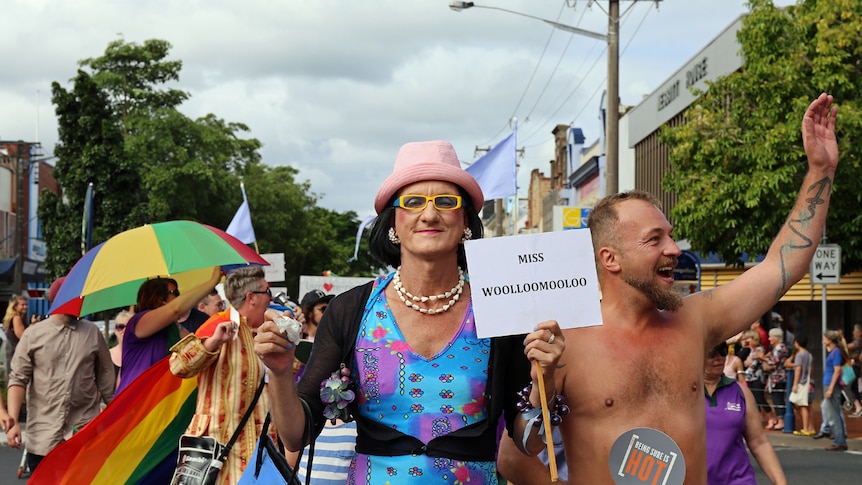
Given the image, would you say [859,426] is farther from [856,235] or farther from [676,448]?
[676,448]

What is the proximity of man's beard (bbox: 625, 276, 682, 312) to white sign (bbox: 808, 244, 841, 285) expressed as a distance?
1575 centimetres

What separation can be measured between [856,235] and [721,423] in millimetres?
18967

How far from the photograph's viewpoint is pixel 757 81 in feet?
78.1

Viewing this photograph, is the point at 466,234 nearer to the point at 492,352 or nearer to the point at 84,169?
the point at 492,352

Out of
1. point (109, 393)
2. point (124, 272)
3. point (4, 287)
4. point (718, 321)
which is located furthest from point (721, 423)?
point (4, 287)

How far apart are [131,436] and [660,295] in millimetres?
3672

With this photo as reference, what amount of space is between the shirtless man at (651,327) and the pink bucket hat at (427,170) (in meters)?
0.51

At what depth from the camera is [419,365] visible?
359 centimetres

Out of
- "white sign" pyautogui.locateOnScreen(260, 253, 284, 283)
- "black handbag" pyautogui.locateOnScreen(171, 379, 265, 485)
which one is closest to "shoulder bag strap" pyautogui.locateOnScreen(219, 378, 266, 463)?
"black handbag" pyautogui.locateOnScreen(171, 379, 265, 485)

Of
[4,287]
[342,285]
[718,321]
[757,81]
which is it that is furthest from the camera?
[4,287]

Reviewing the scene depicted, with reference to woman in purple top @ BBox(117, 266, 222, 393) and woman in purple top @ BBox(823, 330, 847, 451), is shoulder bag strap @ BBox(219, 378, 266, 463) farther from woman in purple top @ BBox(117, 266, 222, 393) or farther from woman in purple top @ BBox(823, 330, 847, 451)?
woman in purple top @ BBox(823, 330, 847, 451)

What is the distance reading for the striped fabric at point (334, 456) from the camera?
197 inches

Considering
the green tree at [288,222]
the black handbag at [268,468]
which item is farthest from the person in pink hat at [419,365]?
the green tree at [288,222]

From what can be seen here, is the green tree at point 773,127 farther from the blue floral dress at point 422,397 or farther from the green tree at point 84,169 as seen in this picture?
the green tree at point 84,169
